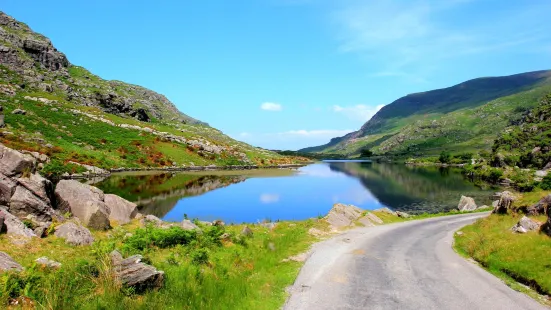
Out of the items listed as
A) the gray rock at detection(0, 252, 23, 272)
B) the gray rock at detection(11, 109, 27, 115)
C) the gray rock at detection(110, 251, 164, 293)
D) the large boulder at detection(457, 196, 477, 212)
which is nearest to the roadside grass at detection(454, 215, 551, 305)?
the gray rock at detection(110, 251, 164, 293)

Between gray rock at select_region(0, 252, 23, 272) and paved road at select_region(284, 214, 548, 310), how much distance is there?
10496mm

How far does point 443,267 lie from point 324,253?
25.6 feet

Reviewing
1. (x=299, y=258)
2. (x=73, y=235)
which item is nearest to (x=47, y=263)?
(x=73, y=235)

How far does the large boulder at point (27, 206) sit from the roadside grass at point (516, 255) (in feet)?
88.7

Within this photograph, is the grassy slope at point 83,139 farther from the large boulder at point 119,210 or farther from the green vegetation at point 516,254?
the green vegetation at point 516,254

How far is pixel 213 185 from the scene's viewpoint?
83.2 metres

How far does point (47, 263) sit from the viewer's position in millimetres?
13992

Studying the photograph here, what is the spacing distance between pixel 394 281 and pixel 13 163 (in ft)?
78.5

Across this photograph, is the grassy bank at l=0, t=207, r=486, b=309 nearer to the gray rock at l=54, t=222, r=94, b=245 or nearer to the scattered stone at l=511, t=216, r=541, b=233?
the gray rock at l=54, t=222, r=94, b=245

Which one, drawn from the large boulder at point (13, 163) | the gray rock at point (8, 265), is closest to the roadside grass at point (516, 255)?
the gray rock at point (8, 265)

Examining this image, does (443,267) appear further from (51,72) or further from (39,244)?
(51,72)

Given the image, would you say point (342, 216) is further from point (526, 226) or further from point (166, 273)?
point (166, 273)

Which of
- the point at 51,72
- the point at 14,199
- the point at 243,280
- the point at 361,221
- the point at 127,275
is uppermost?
the point at 51,72

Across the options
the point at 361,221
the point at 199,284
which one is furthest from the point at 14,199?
the point at 361,221
